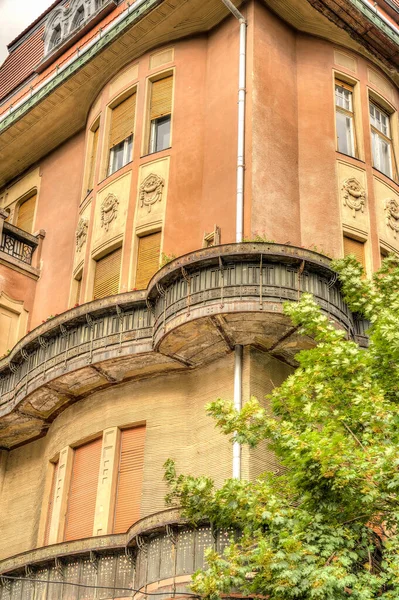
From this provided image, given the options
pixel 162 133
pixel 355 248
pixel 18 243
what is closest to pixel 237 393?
pixel 355 248

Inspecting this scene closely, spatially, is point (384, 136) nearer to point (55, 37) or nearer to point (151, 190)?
point (151, 190)

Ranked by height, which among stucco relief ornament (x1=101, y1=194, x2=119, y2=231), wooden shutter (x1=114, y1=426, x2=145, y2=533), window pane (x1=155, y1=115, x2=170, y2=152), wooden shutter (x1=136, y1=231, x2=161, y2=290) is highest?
window pane (x1=155, y1=115, x2=170, y2=152)

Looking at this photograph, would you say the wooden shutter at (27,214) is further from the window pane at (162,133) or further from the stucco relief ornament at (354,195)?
the stucco relief ornament at (354,195)

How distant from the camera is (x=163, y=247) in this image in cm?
2212

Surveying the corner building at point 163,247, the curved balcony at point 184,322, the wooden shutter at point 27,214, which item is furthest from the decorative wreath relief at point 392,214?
the wooden shutter at point 27,214

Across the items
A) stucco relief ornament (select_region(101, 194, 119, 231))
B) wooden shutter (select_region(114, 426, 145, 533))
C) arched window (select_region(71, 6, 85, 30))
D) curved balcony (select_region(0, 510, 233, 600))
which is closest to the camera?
curved balcony (select_region(0, 510, 233, 600))

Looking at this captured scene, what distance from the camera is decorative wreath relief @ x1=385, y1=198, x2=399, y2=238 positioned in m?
23.7

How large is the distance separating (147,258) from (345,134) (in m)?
6.32

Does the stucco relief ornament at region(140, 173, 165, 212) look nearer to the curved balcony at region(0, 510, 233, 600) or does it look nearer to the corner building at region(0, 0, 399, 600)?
the corner building at region(0, 0, 399, 600)

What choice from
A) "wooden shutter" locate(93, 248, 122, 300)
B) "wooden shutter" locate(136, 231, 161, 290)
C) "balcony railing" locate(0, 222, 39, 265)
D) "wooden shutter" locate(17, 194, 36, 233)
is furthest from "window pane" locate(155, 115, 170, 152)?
"wooden shutter" locate(17, 194, 36, 233)

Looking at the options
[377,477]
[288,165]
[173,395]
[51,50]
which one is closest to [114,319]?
[173,395]

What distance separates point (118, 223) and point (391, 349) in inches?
423

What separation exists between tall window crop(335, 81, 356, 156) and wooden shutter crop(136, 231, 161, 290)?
17.6ft

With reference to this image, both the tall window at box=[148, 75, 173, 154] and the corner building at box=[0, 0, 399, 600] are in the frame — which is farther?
the tall window at box=[148, 75, 173, 154]
